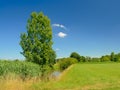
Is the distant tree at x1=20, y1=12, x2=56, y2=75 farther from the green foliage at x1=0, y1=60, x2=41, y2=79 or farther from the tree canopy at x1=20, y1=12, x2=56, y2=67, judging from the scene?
the green foliage at x1=0, y1=60, x2=41, y2=79

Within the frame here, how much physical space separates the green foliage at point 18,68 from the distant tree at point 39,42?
3088mm

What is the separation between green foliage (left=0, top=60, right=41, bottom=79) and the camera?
18.0 meters

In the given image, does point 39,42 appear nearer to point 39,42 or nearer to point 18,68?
point 39,42

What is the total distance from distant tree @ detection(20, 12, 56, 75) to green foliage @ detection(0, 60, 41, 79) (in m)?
3.09

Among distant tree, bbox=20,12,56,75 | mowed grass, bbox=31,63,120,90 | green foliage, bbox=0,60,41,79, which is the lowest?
mowed grass, bbox=31,63,120,90

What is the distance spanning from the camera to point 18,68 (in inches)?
829

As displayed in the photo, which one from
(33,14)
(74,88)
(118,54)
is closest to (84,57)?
(118,54)

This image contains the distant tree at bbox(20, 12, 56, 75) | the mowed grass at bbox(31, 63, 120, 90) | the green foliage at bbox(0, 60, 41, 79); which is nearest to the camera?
the mowed grass at bbox(31, 63, 120, 90)

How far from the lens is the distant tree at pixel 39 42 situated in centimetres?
2842

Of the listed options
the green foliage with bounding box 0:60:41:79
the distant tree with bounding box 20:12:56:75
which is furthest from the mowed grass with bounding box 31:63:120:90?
the distant tree with bounding box 20:12:56:75

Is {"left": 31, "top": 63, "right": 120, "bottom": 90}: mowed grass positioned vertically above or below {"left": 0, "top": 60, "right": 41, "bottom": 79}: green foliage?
below

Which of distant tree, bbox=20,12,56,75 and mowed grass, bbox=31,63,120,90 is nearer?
mowed grass, bbox=31,63,120,90

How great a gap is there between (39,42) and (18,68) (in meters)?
7.72

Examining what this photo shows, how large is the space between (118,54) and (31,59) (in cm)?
10081
